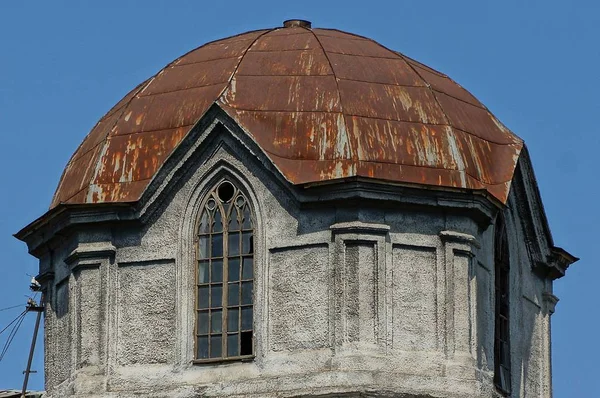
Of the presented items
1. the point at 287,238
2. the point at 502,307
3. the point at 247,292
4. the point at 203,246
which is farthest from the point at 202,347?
the point at 502,307

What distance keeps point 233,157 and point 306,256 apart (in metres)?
2.13

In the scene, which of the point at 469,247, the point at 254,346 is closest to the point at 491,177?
the point at 469,247

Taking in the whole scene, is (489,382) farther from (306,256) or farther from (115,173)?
(115,173)

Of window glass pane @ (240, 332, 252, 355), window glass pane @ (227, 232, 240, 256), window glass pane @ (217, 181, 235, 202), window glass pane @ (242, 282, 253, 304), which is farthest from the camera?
window glass pane @ (217, 181, 235, 202)

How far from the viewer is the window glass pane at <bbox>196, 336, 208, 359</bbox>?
149 ft

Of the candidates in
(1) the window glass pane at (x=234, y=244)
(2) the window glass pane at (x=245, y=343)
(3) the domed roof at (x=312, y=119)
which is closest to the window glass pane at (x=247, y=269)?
(1) the window glass pane at (x=234, y=244)

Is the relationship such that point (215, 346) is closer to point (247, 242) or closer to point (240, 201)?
point (247, 242)

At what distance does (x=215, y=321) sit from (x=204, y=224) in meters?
1.61

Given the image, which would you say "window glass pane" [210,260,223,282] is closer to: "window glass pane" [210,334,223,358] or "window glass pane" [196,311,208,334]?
"window glass pane" [196,311,208,334]

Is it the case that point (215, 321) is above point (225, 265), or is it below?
below

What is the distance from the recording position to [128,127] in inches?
1845

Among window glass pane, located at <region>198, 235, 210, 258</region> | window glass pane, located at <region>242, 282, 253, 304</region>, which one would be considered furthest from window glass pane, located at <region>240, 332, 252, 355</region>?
window glass pane, located at <region>198, 235, 210, 258</region>

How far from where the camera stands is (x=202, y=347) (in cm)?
4531

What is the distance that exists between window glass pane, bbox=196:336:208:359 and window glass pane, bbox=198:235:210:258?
136cm
